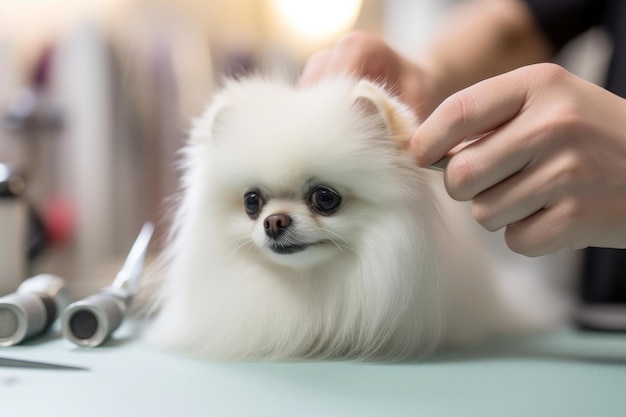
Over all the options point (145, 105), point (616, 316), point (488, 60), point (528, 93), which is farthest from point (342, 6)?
point (528, 93)

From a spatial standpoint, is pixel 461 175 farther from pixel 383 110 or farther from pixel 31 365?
pixel 31 365

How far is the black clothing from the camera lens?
1.37m

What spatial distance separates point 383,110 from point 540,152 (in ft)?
0.68

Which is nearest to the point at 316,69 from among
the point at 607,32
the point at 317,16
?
the point at 607,32

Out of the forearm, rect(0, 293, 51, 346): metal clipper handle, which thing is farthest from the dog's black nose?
the forearm

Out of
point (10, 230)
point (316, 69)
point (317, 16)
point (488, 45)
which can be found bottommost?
point (10, 230)

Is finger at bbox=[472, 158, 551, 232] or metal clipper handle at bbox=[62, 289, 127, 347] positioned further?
metal clipper handle at bbox=[62, 289, 127, 347]

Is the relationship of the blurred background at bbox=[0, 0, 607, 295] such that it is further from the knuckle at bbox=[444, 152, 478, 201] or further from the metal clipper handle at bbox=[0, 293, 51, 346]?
the knuckle at bbox=[444, 152, 478, 201]

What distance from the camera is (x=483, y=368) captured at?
805 millimetres

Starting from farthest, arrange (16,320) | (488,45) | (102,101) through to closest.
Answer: (102,101), (488,45), (16,320)

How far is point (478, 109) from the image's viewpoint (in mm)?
732

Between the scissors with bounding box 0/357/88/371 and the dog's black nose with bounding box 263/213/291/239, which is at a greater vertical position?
the dog's black nose with bounding box 263/213/291/239

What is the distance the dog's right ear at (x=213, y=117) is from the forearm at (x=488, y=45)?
615 millimetres

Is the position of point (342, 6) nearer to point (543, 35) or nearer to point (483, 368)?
point (543, 35)
